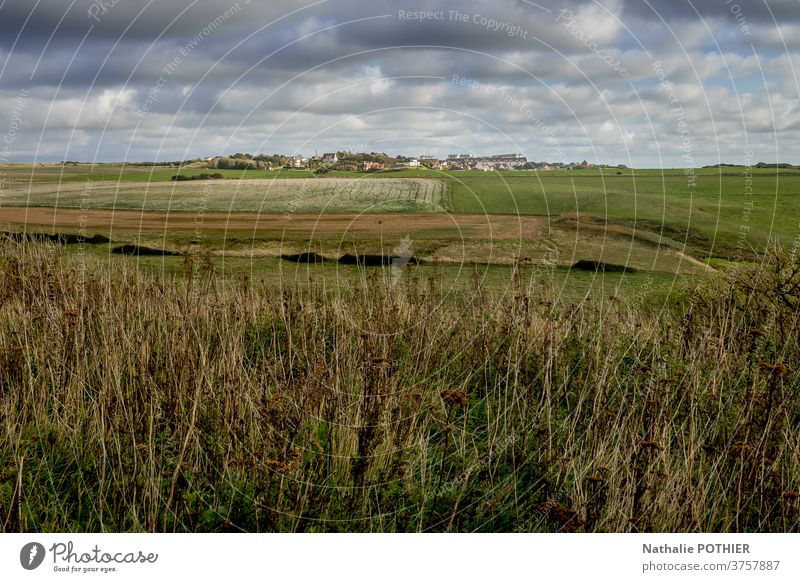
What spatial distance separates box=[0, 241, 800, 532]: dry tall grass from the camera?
157 inches

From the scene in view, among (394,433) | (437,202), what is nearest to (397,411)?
(394,433)

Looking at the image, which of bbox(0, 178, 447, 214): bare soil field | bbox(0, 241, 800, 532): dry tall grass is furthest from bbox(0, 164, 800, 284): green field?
bbox(0, 241, 800, 532): dry tall grass

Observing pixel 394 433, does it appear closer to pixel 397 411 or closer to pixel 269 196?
pixel 397 411

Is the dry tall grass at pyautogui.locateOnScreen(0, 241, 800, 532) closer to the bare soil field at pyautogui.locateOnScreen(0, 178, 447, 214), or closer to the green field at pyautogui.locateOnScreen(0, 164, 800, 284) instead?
the green field at pyautogui.locateOnScreen(0, 164, 800, 284)

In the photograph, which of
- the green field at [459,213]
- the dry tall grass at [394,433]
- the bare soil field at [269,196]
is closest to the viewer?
the dry tall grass at [394,433]

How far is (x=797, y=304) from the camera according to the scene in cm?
677

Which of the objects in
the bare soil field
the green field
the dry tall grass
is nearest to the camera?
the dry tall grass

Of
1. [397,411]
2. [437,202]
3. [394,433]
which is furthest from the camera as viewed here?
[437,202]

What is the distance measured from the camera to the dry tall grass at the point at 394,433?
13.1 ft

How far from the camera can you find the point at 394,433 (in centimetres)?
441

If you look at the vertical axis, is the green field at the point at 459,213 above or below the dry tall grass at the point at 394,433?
above

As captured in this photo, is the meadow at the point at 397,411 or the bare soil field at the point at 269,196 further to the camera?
the bare soil field at the point at 269,196

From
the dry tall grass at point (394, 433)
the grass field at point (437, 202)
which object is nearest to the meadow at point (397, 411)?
the dry tall grass at point (394, 433)

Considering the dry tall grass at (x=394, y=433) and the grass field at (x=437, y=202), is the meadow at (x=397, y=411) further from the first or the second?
the grass field at (x=437, y=202)
